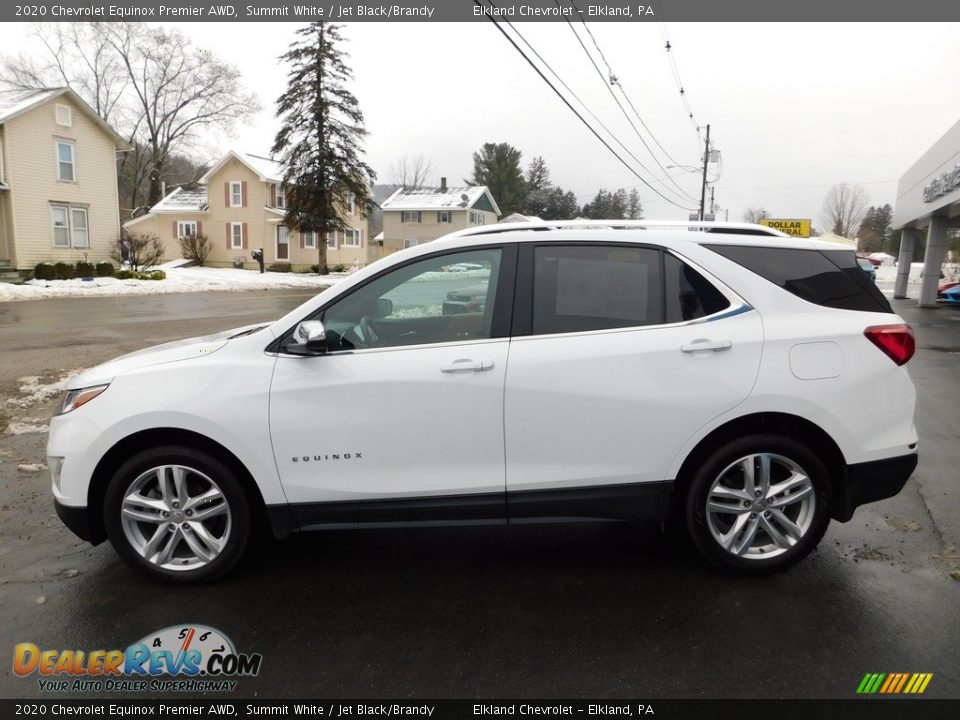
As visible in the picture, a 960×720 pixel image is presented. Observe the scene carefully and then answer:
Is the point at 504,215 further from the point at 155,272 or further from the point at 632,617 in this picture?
the point at 632,617

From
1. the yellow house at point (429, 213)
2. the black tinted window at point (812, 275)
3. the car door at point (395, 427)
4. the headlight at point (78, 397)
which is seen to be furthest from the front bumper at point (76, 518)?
the yellow house at point (429, 213)

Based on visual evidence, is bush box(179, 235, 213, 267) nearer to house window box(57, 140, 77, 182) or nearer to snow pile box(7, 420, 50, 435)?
house window box(57, 140, 77, 182)

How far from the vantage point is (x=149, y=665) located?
294 cm

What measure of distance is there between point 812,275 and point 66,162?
116ft

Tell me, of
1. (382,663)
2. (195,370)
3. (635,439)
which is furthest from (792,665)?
(195,370)

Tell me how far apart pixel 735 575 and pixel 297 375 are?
251 cm

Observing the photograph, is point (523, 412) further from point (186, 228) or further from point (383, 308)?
point (186, 228)

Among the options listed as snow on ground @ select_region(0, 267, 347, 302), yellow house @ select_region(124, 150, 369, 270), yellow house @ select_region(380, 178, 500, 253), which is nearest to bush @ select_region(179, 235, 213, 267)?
yellow house @ select_region(124, 150, 369, 270)

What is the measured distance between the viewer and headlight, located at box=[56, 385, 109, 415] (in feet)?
11.5

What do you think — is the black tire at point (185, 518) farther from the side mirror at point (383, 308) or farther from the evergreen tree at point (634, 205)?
the evergreen tree at point (634, 205)

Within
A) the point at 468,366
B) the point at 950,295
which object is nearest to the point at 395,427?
the point at 468,366

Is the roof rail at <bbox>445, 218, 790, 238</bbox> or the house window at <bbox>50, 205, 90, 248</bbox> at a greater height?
the house window at <bbox>50, 205, 90, 248</bbox>

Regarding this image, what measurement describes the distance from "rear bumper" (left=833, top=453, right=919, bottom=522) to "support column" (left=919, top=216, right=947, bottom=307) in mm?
26258

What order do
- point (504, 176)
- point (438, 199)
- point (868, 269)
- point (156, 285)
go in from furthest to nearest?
point (504, 176)
point (438, 199)
point (156, 285)
point (868, 269)
